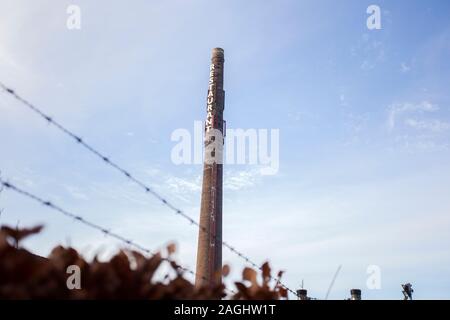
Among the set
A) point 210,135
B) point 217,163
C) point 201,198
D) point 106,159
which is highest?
point 210,135

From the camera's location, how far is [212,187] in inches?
784

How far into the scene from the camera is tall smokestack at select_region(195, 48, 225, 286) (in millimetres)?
18562

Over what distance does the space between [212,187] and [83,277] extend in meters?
17.8

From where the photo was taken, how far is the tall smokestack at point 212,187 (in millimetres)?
18562

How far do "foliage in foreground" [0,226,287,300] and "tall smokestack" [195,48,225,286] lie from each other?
15816mm

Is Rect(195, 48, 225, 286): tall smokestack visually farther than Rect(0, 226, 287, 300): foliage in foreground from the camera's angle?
Yes

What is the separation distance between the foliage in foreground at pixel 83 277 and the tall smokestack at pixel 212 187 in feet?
51.9

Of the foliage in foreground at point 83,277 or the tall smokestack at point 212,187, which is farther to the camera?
the tall smokestack at point 212,187

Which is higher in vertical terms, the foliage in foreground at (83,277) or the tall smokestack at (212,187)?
the tall smokestack at (212,187)

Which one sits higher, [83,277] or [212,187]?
[212,187]
